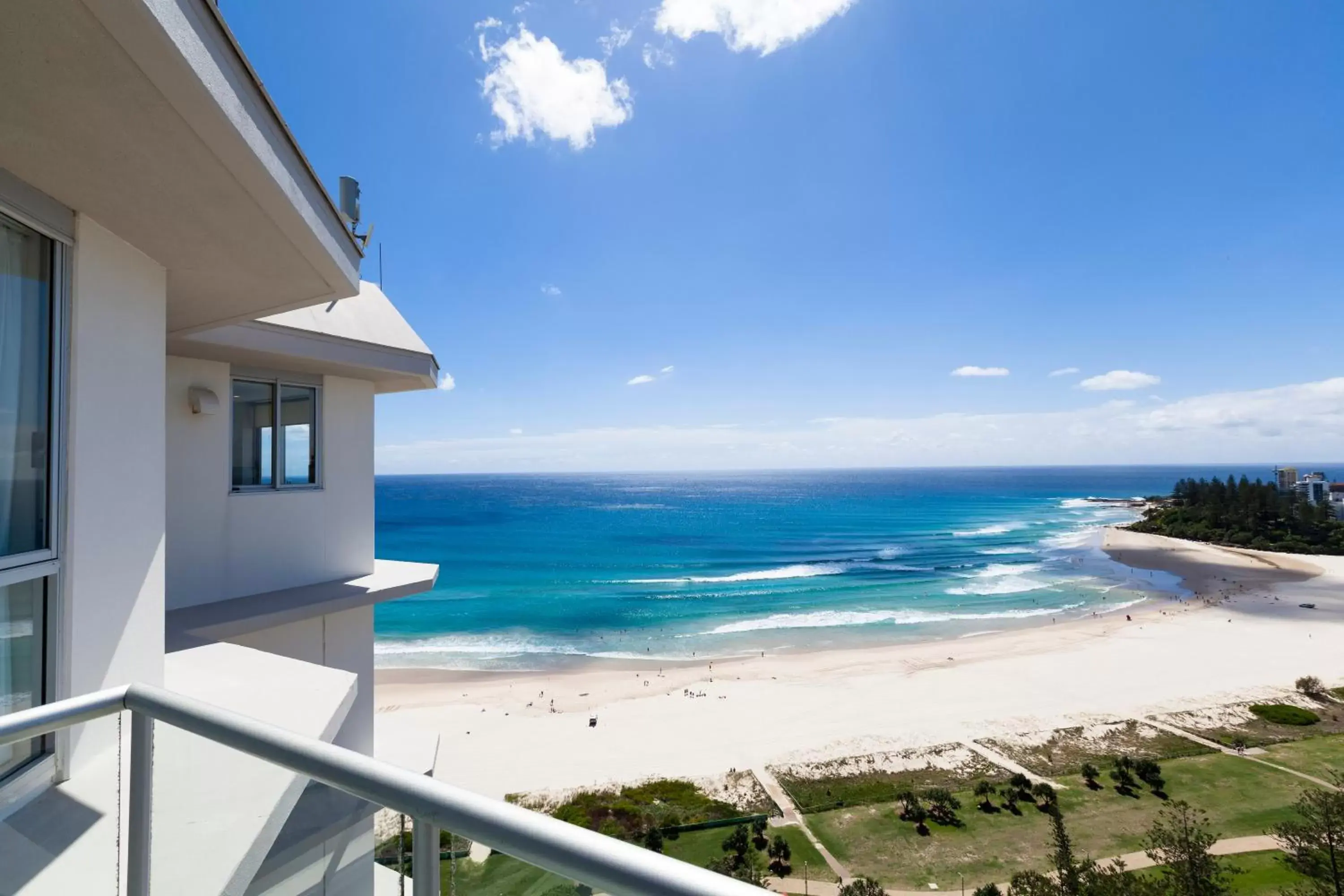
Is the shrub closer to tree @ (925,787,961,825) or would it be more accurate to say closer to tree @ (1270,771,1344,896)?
tree @ (1270,771,1344,896)

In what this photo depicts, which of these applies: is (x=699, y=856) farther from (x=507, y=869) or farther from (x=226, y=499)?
(x=507, y=869)

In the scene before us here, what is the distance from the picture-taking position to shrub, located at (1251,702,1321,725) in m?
17.7

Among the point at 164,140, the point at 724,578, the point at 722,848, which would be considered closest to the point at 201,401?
the point at 164,140

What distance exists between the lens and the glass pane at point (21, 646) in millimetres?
2512

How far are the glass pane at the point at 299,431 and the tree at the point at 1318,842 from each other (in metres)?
17.3

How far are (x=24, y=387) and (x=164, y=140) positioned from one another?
4.08 feet

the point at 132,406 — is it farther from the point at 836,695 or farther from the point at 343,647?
the point at 836,695

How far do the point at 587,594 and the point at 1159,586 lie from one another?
1453 inches

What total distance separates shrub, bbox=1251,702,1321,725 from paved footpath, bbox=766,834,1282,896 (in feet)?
24.3

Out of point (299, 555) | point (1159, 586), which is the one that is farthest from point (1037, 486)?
point (299, 555)

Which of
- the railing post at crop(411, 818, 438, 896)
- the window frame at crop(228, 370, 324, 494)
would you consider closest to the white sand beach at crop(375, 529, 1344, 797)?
the window frame at crop(228, 370, 324, 494)

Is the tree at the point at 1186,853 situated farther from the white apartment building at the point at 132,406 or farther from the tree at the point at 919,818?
the white apartment building at the point at 132,406

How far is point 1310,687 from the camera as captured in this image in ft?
65.9

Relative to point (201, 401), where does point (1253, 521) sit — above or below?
below
